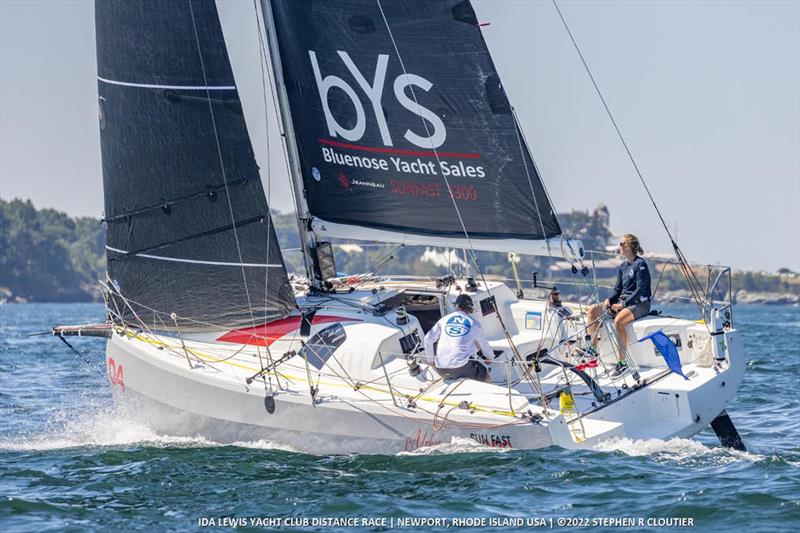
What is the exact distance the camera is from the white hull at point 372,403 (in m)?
8.76

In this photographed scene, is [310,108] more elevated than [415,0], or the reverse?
[415,0]

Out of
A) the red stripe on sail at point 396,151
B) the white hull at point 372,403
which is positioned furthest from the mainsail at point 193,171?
the red stripe on sail at point 396,151

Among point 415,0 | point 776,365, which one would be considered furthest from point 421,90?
point 776,365

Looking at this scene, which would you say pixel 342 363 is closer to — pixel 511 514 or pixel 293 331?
pixel 293 331

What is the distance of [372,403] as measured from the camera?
9.05 m

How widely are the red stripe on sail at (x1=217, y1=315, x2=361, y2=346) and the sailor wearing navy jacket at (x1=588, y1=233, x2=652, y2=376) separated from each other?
232 centimetres

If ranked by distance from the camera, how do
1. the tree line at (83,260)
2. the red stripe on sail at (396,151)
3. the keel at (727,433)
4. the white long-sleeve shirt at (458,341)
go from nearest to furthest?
the white long-sleeve shirt at (458,341) < the keel at (727,433) < the red stripe on sail at (396,151) < the tree line at (83,260)

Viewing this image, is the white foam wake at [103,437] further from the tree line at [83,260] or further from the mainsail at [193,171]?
the tree line at [83,260]

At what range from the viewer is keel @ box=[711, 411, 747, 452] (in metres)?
9.95

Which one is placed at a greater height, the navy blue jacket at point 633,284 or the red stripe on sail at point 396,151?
the red stripe on sail at point 396,151

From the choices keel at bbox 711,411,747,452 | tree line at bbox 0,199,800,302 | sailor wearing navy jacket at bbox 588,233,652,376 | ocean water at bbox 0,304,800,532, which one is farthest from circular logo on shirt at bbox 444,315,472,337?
tree line at bbox 0,199,800,302

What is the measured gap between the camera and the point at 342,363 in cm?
985

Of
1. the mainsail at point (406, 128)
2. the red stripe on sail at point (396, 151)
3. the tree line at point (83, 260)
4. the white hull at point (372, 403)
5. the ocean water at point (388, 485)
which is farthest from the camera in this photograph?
the tree line at point (83, 260)

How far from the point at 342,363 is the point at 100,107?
3479mm
